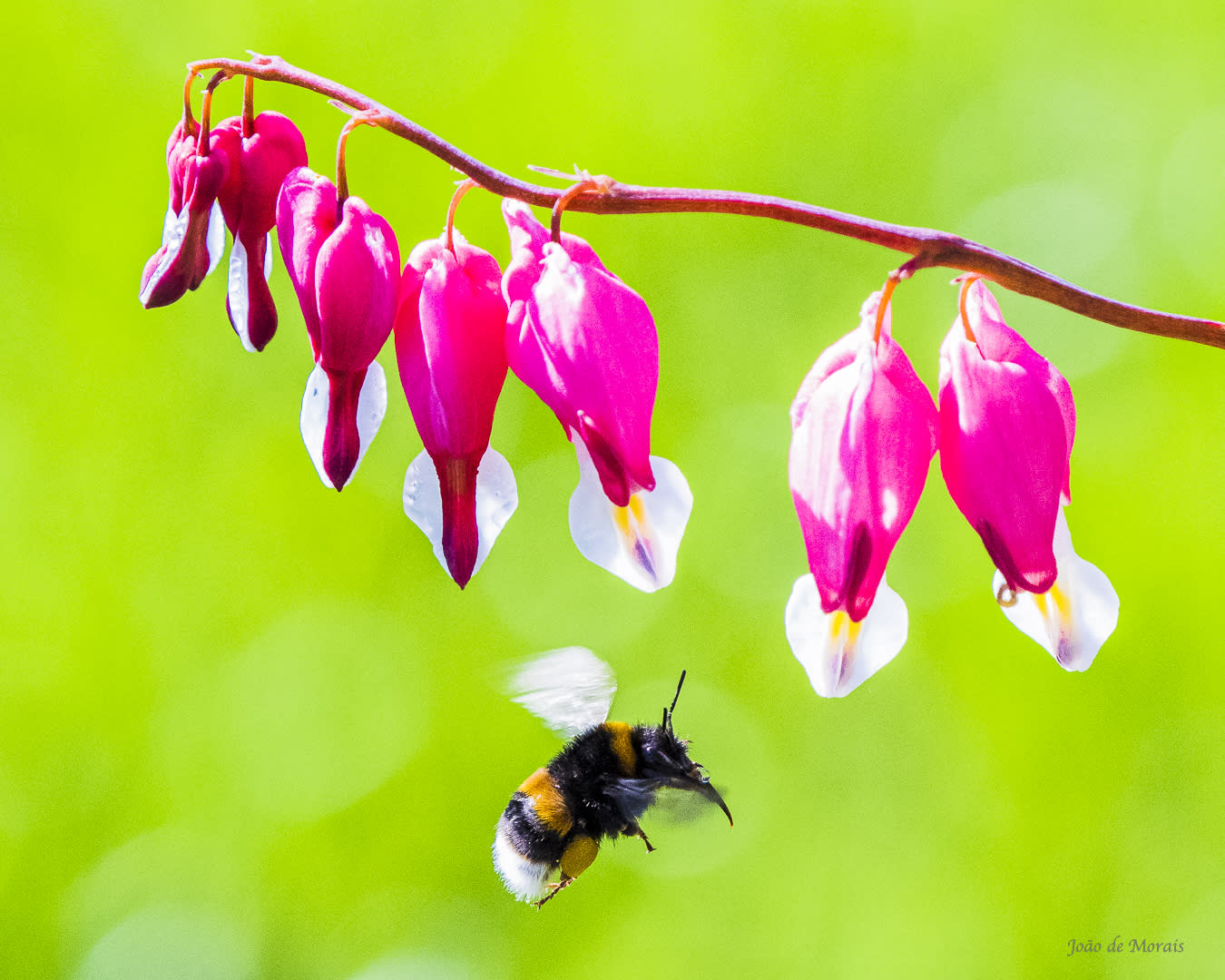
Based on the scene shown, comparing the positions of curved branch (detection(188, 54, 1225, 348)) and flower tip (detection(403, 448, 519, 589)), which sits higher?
curved branch (detection(188, 54, 1225, 348))

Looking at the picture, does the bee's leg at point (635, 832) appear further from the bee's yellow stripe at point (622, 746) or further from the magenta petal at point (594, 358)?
the magenta petal at point (594, 358)

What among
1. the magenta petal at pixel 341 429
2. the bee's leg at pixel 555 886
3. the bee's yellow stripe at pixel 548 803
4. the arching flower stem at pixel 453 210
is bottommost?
the bee's leg at pixel 555 886

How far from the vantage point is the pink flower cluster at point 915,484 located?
0.44m

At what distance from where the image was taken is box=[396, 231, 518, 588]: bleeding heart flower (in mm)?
473

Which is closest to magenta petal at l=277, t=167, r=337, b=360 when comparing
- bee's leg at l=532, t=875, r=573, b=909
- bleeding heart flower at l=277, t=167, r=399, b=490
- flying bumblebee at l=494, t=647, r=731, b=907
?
bleeding heart flower at l=277, t=167, r=399, b=490

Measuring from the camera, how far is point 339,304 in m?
0.46

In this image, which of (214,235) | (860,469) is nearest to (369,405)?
(214,235)

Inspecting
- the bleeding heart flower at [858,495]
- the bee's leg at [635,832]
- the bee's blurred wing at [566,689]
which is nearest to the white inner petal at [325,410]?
the bleeding heart flower at [858,495]

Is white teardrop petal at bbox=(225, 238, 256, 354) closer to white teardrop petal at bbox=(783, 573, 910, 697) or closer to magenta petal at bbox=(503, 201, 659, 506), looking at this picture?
magenta petal at bbox=(503, 201, 659, 506)

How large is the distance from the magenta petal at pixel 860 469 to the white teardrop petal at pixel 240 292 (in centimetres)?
26

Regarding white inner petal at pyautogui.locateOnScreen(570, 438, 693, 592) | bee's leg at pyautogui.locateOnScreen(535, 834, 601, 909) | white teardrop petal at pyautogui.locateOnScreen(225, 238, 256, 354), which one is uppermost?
white teardrop petal at pyautogui.locateOnScreen(225, 238, 256, 354)

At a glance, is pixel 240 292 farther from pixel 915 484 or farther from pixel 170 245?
pixel 915 484

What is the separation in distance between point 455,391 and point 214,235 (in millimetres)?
132

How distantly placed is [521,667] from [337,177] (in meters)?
0.35
